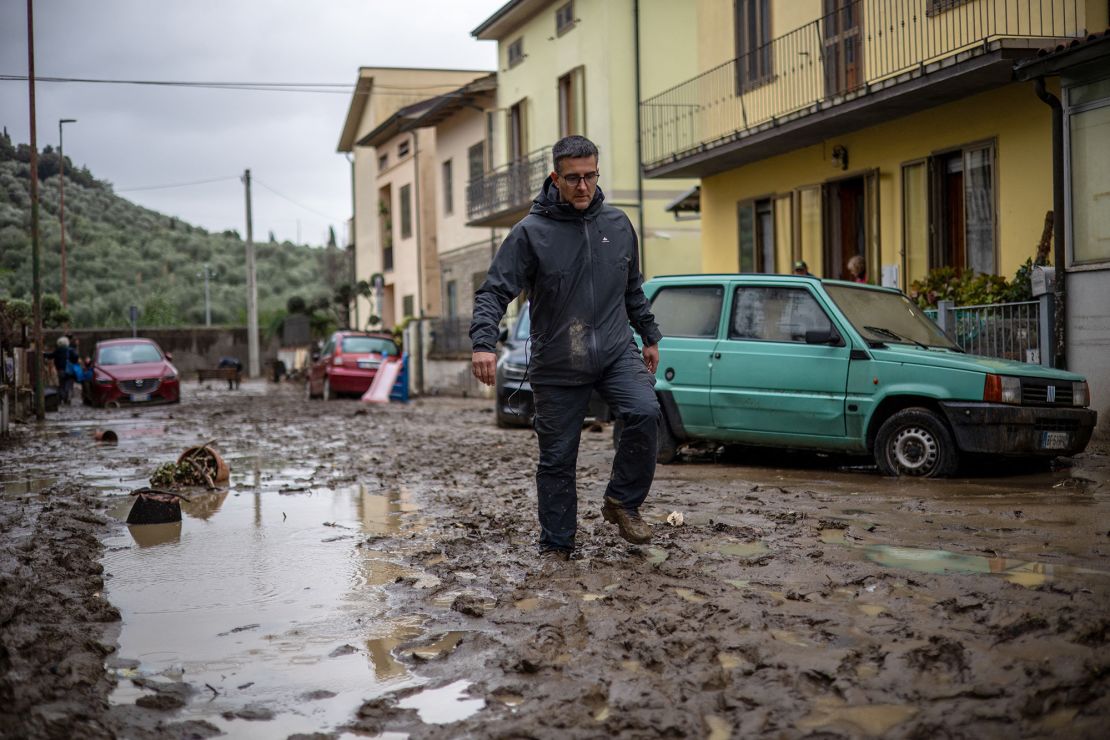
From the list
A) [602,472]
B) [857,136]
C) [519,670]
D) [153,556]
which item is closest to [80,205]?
[857,136]

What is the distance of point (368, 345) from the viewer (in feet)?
89.1

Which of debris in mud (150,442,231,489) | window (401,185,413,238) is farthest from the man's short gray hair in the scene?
window (401,185,413,238)

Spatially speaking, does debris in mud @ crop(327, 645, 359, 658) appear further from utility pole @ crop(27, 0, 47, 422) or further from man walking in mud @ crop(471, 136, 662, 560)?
utility pole @ crop(27, 0, 47, 422)

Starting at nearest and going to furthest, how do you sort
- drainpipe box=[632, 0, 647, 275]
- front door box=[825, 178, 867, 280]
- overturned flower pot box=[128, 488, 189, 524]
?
1. overturned flower pot box=[128, 488, 189, 524]
2. front door box=[825, 178, 867, 280]
3. drainpipe box=[632, 0, 647, 275]

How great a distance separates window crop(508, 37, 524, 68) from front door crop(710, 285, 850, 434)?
21268 mm

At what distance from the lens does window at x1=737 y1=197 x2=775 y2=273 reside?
20234 mm

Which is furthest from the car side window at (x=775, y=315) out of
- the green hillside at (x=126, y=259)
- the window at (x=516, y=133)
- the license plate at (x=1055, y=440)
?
the window at (x=516, y=133)

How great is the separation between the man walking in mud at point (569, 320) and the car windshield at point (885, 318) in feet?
14.2

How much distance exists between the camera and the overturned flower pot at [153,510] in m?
8.22

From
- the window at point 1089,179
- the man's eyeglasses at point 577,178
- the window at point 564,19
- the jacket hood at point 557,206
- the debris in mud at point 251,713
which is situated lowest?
the debris in mud at point 251,713

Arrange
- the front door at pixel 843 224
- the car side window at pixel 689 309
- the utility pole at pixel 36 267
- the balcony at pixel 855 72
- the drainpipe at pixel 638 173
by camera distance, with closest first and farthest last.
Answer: the car side window at pixel 689 309 → the balcony at pixel 855 72 → the front door at pixel 843 224 → the utility pole at pixel 36 267 → the drainpipe at pixel 638 173

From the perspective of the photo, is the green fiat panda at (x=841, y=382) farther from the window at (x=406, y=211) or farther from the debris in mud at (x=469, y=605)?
the window at (x=406, y=211)

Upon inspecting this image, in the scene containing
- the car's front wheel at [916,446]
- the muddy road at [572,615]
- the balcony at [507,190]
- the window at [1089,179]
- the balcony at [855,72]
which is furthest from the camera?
the balcony at [507,190]

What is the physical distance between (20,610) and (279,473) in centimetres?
647
